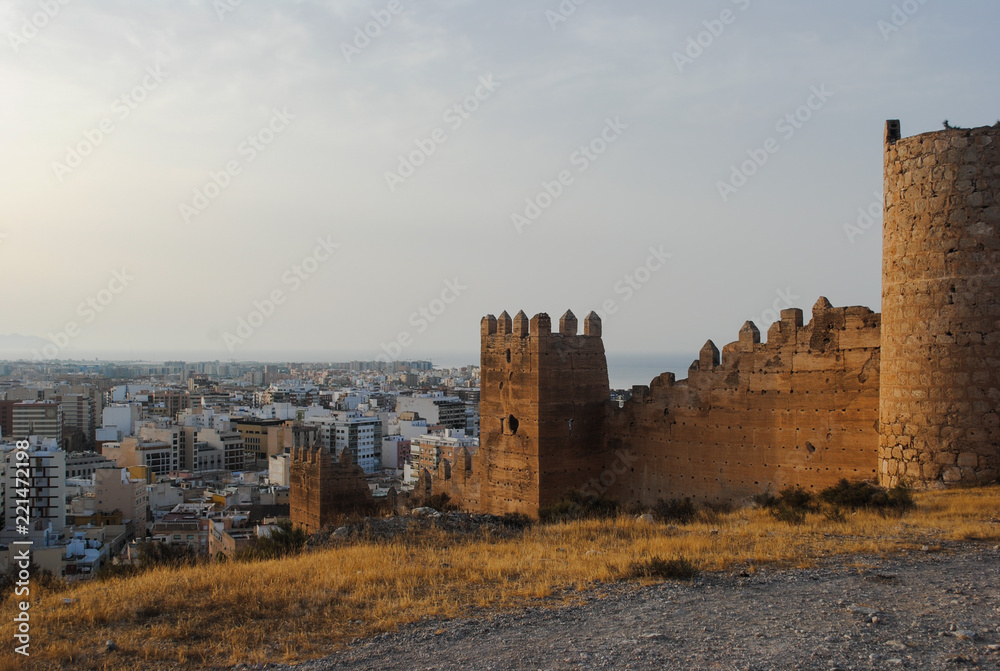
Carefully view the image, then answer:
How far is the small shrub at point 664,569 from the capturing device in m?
7.21

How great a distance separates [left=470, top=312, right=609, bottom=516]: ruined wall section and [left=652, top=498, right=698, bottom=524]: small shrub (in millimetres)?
2136

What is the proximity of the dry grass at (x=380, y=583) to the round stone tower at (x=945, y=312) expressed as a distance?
0.99 metres

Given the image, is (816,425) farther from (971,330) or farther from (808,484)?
(971,330)

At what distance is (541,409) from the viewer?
16516 millimetres

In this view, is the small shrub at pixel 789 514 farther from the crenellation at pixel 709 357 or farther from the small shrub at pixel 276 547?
the small shrub at pixel 276 547

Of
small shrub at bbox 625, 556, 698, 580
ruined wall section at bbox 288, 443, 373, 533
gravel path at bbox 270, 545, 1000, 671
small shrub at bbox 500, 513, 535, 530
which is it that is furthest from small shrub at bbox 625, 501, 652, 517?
gravel path at bbox 270, 545, 1000, 671

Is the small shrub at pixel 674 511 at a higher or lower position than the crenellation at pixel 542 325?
lower

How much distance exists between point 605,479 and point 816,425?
4.77m

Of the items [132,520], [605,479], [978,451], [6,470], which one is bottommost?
[132,520]

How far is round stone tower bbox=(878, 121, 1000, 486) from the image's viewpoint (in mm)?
11125

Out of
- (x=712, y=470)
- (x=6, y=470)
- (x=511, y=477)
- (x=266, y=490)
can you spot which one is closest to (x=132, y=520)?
(x=266, y=490)

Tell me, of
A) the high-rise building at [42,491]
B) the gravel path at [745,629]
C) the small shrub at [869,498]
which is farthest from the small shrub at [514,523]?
the high-rise building at [42,491]

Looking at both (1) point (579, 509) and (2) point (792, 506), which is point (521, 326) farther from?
(2) point (792, 506)

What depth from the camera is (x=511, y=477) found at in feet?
56.3
